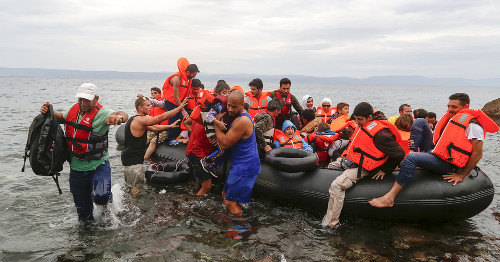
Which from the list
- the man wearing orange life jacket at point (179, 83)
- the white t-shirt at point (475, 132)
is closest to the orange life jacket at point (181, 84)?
the man wearing orange life jacket at point (179, 83)

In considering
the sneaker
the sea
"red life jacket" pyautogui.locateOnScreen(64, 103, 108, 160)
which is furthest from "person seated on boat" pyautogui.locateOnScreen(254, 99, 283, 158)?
"red life jacket" pyautogui.locateOnScreen(64, 103, 108, 160)

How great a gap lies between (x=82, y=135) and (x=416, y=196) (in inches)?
194

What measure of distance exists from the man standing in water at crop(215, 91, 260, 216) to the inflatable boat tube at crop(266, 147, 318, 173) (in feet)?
2.98

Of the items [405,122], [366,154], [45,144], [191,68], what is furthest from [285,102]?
[45,144]

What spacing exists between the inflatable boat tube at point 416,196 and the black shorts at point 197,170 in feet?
6.22

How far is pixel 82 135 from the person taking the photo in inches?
193

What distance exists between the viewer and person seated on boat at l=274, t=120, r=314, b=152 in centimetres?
719

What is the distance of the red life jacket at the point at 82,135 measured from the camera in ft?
16.0

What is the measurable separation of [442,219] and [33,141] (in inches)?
237

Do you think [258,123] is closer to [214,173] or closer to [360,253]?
[214,173]

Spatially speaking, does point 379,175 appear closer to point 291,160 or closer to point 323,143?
point 291,160

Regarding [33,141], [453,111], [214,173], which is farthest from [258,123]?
[33,141]

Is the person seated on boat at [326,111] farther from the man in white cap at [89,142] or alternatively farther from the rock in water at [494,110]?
the rock in water at [494,110]

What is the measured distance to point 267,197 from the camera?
6.82m
